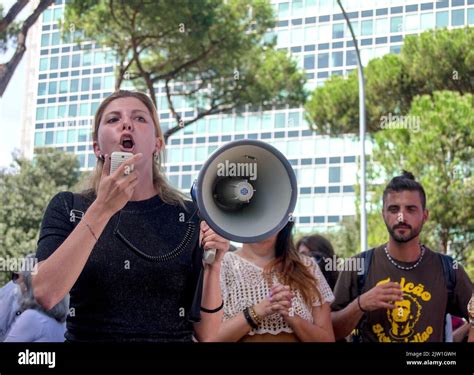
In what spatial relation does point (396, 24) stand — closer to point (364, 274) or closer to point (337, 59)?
point (337, 59)

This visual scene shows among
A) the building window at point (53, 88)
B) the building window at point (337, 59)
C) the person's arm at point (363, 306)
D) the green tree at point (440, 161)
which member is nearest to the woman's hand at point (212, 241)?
the person's arm at point (363, 306)

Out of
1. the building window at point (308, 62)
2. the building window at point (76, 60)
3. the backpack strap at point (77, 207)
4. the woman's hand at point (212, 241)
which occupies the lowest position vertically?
the woman's hand at point (212, 241)

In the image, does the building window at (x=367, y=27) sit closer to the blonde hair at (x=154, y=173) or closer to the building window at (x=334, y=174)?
the building window at (x=334, y=174)

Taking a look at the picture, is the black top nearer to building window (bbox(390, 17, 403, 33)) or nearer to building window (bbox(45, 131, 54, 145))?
building window (bbox(45, 131, 54, 145))

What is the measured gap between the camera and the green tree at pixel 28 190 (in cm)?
342

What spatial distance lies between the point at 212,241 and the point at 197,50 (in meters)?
2.81

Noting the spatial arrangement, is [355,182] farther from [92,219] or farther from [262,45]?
[92,219]

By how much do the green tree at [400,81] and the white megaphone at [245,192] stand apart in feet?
5.44

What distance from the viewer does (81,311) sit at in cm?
169

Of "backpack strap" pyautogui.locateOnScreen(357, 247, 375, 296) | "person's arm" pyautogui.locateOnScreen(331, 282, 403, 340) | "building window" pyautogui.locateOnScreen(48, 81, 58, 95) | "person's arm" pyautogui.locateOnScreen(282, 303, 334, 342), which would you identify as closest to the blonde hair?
"person's arm" pyautogui.locateOnScreen(282, 303, 334, 342)

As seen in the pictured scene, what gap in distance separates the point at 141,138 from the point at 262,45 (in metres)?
2.41

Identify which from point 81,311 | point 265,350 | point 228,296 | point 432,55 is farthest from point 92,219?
point 432,55

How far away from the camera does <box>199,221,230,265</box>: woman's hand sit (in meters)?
1.68

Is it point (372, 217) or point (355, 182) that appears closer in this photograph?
point (355, 182)
